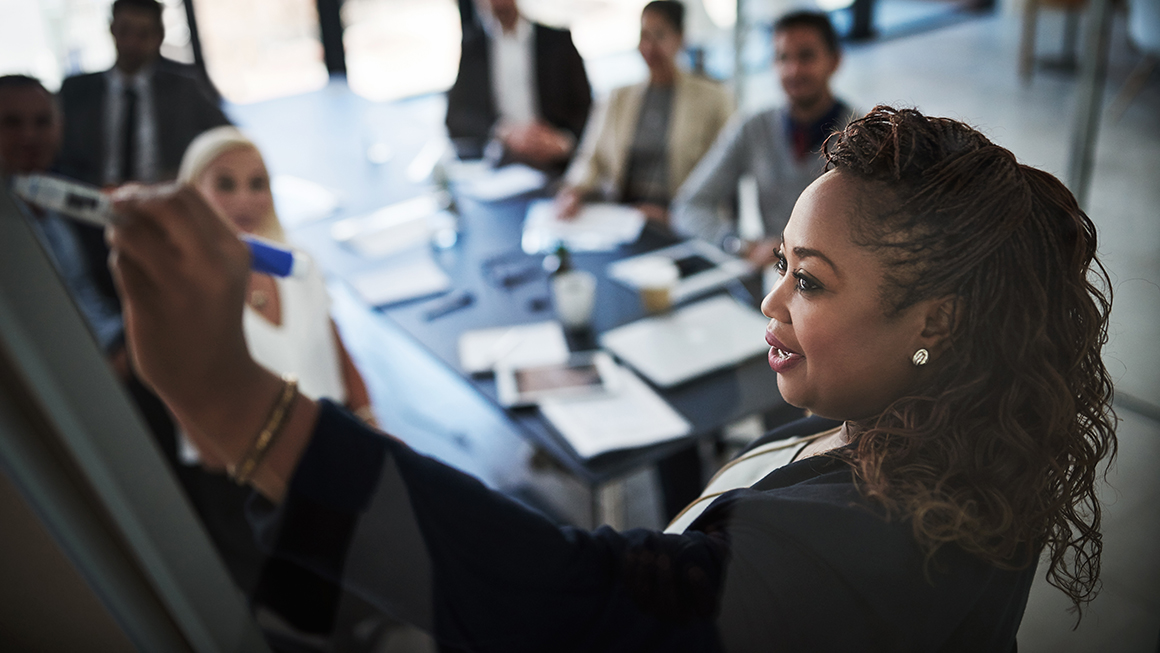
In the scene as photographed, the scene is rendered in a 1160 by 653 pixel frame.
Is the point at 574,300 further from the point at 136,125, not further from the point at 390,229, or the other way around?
the point at 136,125

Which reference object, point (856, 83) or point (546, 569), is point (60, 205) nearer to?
point (546, 569)

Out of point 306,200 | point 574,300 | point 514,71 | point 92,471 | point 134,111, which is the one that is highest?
point 134,111

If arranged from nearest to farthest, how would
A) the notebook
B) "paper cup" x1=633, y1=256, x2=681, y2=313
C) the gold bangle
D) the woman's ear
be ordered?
the woman's ear, the gold bangle, the notebook, "paper cup" x1=633, y1=256, x2=681, y2=313

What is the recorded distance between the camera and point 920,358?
1.15ft

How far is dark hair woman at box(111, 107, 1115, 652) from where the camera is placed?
0.34 metres

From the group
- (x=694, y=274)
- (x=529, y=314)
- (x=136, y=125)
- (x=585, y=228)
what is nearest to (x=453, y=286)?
(x=529, y=314)

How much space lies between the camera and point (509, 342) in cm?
175

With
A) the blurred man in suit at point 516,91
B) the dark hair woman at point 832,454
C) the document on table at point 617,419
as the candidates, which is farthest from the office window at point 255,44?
the blurred man in suit at point 516,91

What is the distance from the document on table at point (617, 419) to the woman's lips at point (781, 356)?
1020 millimetres

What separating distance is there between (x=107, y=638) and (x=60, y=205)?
0.27 meters

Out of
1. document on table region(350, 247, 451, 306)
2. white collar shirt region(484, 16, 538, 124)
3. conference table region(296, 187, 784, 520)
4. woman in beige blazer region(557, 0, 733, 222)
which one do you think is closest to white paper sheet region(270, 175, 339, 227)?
conference table region(296, 187, 784, 520)

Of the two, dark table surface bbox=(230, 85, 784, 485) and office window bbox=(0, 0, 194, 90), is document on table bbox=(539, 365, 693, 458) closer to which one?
dark table surface bbox=(230, 85, 784, 485)

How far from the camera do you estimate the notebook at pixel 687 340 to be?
156 cm

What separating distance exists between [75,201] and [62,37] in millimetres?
370
